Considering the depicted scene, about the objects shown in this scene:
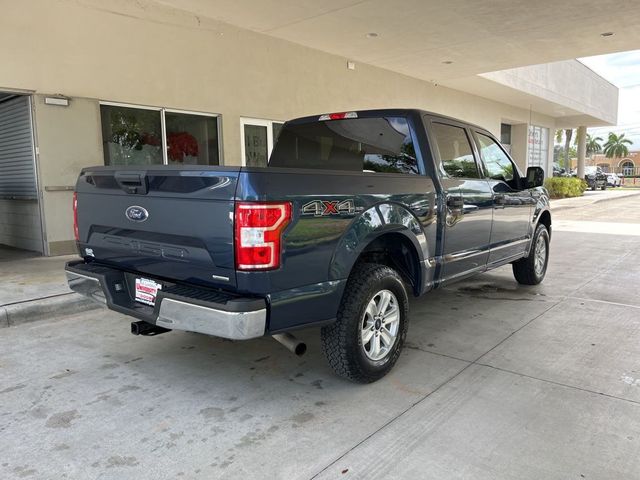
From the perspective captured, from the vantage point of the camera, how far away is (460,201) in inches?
182

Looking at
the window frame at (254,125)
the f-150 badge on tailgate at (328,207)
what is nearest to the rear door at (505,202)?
the f-150 badge on tailgate at (328,207)

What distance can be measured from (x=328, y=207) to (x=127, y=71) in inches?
270

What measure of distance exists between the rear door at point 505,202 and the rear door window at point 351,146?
4.18 ft

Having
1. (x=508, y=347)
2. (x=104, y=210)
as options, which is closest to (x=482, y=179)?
(x=508, y=347)

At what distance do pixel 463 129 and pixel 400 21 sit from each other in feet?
19.5

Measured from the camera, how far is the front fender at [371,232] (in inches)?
132

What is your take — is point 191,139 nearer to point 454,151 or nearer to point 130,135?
point 130,135

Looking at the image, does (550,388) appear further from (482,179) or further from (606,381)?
(482,179)

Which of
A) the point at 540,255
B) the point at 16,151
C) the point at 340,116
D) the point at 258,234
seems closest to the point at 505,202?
the point at 540,255

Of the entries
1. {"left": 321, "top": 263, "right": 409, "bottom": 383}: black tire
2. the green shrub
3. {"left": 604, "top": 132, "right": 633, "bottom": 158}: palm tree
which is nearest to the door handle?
{"left": 321, "top": 263, "right": 409, "bottom": 383}: black tire

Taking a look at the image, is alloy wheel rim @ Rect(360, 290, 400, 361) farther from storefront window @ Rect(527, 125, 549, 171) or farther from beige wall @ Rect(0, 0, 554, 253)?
storefront window @ Rect(527, 125, 549, 171)

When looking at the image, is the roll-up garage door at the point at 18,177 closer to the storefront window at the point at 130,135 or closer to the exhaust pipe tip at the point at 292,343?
the storefront window at the point at 130,135

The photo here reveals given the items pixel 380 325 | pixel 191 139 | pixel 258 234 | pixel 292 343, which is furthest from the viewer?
pixel 191 139

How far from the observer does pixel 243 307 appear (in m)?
2.86
